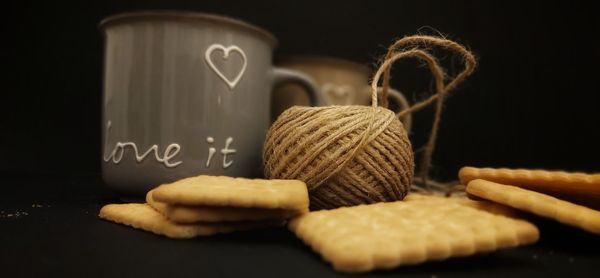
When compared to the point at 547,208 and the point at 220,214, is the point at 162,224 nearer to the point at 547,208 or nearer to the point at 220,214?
the point at 220,214

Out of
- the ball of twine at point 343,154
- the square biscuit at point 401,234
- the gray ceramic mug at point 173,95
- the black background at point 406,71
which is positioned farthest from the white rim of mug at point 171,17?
the black background at point 406,71

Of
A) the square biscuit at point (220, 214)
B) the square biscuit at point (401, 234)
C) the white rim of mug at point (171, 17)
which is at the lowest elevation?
the square biscuit at point (220, 214)

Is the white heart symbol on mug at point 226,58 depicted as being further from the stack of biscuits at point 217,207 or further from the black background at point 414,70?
the black background at point 414,70

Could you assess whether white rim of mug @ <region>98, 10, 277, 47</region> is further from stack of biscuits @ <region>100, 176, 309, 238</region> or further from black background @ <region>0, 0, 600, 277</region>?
black background @ <region>0, 0, 600, 277</region>

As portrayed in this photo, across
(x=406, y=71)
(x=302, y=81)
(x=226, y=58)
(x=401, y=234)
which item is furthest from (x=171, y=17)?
(x=406, y=71)

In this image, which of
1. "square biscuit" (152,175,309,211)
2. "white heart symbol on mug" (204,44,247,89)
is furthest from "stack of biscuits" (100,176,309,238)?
"white heart symbol on mug" (204,44,247,89)

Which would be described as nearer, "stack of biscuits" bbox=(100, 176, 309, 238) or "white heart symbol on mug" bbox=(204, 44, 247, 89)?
"stack of biscuits" bbox=(100, 176, 309, 238)

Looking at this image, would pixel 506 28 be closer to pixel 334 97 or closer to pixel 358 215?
pixel 334 97
